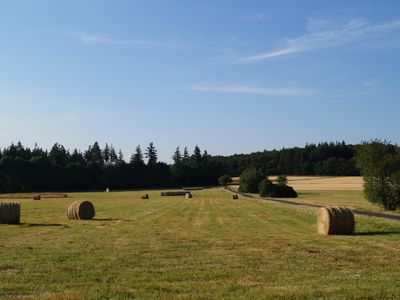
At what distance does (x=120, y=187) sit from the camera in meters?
159

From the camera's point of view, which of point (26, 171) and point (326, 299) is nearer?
point (326, 299)

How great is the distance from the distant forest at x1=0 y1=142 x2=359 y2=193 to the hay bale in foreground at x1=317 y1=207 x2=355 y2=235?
11012 cm

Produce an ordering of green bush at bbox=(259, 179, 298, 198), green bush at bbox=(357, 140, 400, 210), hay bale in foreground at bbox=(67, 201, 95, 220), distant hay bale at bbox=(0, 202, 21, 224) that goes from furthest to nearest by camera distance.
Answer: green bush at bbox=(259, 179, 298, 198) < green bush at bbox=(357, 140, 400, 210) < hay bale in foreground at bbox=(67, 201, 95, 220) < distant hay bale at bbox=(0, 202, 21, 224)

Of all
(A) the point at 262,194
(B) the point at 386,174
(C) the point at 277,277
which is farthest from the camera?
(A) the point at 262,194

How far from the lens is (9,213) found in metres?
30.7

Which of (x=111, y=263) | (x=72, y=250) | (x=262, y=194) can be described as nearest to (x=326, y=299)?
(x=111, y=263)

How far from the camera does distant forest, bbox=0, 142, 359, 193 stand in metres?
144

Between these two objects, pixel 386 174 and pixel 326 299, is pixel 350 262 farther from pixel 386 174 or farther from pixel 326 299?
pixel 386 174

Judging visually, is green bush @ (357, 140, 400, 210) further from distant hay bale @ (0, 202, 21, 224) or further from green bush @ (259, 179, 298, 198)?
green bush @ (259, 179, 298, 198)

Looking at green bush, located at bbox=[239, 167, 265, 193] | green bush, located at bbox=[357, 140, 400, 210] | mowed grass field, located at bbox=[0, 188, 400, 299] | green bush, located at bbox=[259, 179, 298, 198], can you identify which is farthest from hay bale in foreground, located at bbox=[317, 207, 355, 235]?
green bush, located at bbox=[239, 167, 265, 193]

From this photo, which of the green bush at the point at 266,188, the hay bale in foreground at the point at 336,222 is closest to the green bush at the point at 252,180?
the green bush at the point at 266,188

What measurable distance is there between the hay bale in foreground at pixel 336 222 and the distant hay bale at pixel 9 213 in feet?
57.0

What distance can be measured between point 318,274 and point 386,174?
3505cm

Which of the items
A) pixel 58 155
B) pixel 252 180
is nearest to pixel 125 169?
pixel 58 155
